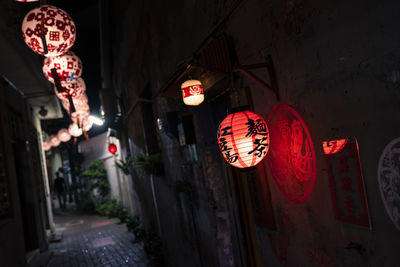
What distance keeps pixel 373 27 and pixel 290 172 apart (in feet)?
5.37

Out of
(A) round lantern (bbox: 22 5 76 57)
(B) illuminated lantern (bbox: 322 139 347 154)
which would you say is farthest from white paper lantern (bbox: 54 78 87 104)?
(B) illuminated lantern (bbox: 322 139 347 154)

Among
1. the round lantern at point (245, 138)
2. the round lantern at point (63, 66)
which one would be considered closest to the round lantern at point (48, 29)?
the round lantern at point (63, 66)

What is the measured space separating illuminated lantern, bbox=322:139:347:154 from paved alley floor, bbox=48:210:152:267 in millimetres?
8188

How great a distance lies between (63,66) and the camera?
8.59m

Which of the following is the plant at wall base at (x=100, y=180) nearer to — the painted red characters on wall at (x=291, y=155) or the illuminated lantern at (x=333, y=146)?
the painted red characters on wall at (x=291, y=155)

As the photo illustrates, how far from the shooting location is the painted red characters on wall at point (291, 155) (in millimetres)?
2977

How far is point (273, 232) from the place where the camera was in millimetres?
3812

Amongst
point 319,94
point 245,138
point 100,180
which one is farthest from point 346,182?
point 100,180

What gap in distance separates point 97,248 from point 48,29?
861 cm

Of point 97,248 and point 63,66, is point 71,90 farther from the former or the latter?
point 97,248

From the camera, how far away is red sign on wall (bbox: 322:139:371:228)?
93.9 inches

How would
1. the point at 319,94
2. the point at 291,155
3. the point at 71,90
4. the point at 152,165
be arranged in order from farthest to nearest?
the point at 71,90 < the point at 152,165 < the point at 291,155 < the point at 319,94

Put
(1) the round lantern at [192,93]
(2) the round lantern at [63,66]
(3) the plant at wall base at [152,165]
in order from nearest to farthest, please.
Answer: (1) the round lantern at [192,93], (2) the round lantern at [63,66], (3) the plant at wall base at [152,165]

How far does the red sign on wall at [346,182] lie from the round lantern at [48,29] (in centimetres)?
597
